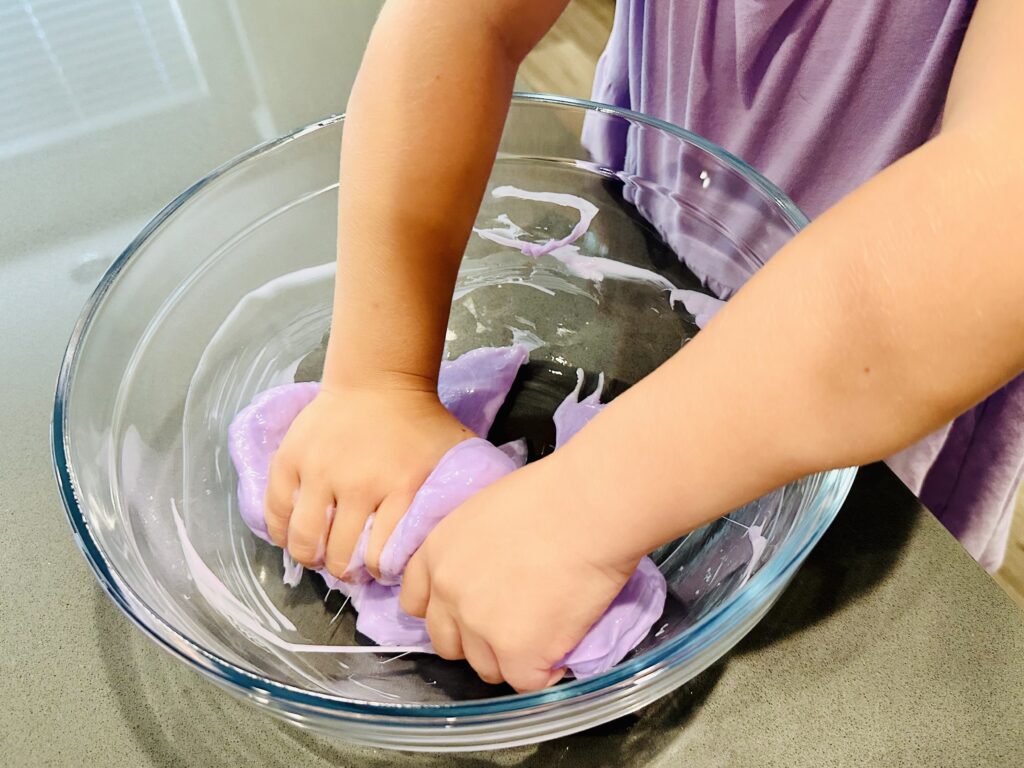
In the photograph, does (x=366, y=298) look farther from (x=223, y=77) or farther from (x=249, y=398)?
(x=223, y=77)

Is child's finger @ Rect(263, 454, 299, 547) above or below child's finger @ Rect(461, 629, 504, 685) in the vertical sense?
above

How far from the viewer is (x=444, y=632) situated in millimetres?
444

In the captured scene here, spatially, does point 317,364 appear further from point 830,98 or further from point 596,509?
point 830,98

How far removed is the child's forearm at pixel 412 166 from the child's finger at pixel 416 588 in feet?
0.42

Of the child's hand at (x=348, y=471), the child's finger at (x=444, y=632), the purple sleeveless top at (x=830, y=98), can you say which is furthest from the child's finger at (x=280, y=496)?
the purple sleeveless top at (x=830, y=98)

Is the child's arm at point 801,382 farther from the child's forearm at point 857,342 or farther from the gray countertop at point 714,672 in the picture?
the gray countertop at point 714,672

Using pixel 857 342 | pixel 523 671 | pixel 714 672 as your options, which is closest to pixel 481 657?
pixel 523 671

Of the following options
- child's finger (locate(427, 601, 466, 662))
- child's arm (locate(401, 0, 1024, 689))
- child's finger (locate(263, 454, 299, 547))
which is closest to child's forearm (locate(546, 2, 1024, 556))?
child's arm (locate(401, 0, 1024, 689))

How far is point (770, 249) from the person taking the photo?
0.58 m

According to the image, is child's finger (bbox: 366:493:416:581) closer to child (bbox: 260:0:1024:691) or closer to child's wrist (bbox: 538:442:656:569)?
child (bbox: 260:0:1024:691)

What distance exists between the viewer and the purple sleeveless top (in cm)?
61

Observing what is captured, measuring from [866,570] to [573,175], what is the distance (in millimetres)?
377

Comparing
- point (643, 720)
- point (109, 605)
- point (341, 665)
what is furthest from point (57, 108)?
point (643, 720)

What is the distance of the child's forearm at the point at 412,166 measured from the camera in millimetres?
514
